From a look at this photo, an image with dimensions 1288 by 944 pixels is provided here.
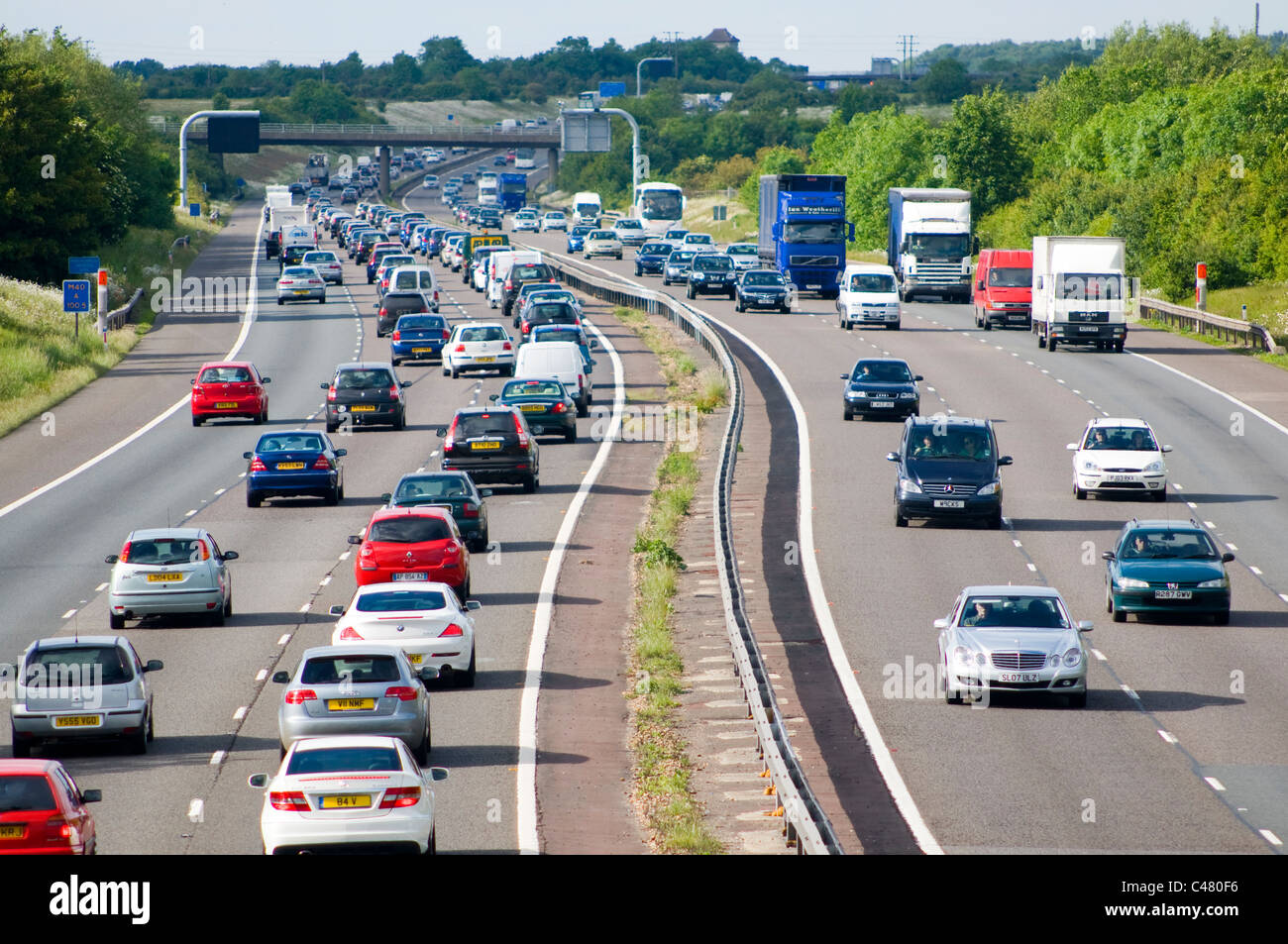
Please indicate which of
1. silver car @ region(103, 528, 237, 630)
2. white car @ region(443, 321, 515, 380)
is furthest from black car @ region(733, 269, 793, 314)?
silver car @ region(103, 528, 237, 630)

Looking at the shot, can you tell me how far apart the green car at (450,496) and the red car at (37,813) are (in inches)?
652

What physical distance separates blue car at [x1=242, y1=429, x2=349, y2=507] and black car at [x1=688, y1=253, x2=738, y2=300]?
149 feet

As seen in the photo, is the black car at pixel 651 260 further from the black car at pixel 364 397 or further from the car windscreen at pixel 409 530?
the car windscreen at pixel 409 530

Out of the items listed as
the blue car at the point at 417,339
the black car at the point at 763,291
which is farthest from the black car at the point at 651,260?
the blue car at the point at 417,339

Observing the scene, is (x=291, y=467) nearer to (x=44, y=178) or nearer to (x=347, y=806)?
(x=347, y=806)

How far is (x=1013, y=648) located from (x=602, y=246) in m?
89.8

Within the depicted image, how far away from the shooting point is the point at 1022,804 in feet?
62.1

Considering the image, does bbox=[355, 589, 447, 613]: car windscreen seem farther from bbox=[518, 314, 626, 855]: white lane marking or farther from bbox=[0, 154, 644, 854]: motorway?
bbox=[518, 314, 626, 855]: white lane marking

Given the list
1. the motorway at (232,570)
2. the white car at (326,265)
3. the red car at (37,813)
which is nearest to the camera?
the red car at (37,813)

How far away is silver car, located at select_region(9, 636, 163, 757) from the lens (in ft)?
67.8

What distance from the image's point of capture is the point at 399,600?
24016 millimetres

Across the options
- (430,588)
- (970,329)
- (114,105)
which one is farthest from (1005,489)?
(114,105)

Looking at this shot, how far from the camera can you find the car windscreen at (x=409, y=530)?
28.5 meters
